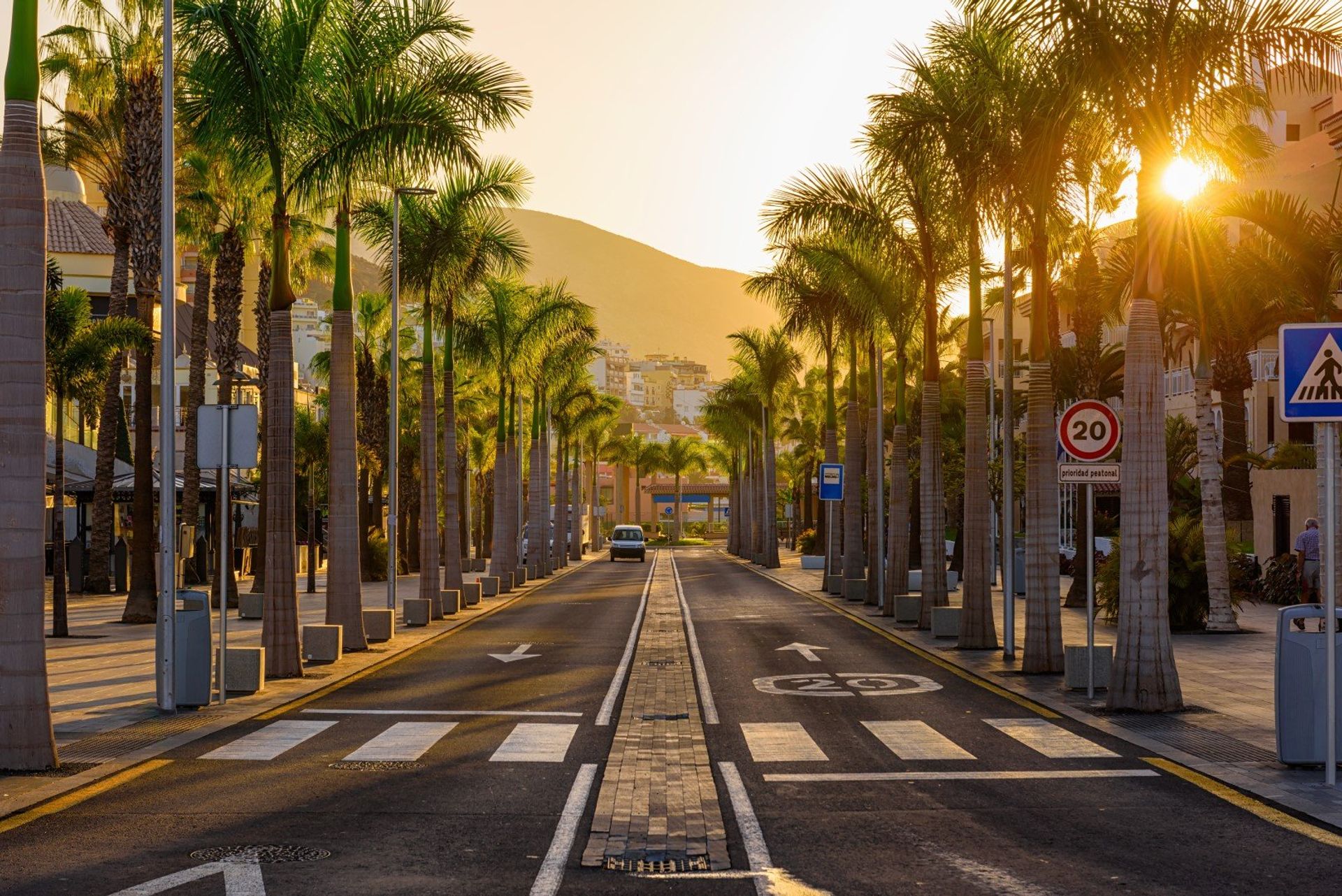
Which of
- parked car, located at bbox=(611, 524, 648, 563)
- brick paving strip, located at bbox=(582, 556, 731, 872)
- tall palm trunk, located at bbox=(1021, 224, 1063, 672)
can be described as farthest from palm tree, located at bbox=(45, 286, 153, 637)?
parked car, located at bbox=(611, 524, 648, 563)

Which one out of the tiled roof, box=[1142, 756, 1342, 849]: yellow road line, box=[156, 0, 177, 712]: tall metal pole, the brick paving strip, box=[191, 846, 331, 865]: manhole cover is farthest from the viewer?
the tiled roof

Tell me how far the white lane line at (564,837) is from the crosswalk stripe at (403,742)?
5.78 ft

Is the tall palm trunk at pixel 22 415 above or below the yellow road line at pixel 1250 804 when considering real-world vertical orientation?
above

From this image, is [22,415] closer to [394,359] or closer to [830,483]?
[394,359]

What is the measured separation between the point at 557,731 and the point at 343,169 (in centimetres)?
1072

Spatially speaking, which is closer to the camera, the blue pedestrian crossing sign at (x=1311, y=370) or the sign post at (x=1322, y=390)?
the sign post at (x=1322, y=390)

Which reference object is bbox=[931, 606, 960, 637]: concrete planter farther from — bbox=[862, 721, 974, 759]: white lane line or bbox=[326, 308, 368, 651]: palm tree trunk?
bbox=[862, 721, 974, 759]: white lane line

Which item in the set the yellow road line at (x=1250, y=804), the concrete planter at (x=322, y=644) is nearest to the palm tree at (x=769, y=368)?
the concrete planter at (x=322, y=644)

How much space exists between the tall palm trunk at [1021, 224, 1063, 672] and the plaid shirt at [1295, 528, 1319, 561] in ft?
29.3

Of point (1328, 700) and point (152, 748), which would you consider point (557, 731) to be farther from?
point (1328, 700)

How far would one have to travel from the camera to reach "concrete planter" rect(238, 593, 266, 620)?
3322cm

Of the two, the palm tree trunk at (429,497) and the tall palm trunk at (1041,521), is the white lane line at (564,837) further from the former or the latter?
the palm tree trunk at (429,497)

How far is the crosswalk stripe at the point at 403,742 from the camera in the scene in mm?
12844

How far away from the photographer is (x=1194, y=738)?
13.7m
